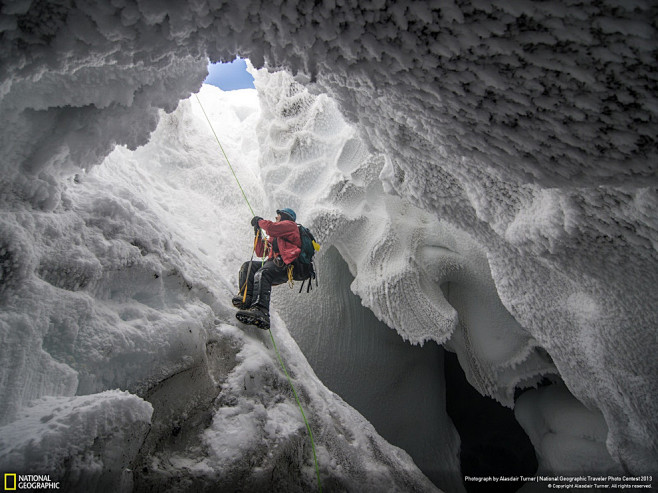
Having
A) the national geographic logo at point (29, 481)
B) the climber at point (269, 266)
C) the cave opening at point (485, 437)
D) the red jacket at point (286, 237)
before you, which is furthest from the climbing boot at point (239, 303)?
the cave opening at point (485, 437)

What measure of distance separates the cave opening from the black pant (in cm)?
244

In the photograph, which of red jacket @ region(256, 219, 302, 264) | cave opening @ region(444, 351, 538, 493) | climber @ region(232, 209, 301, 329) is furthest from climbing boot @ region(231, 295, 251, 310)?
cave opening @ region(444, 351, 538, 493)

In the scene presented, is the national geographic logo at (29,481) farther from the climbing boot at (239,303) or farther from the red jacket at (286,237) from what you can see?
the red jacket at (286,237)

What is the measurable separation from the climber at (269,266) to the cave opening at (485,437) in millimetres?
2436

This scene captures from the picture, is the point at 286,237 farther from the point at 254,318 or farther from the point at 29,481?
the point at 29,481

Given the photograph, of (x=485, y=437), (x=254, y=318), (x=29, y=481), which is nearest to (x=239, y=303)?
(x=254, y=318)

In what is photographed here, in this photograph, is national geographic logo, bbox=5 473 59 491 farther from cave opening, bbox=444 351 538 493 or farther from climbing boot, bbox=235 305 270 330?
cave opening, bbox=444 351 538 493

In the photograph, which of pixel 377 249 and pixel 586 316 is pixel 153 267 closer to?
pixel 377 249

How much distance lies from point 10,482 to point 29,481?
1.1 inches

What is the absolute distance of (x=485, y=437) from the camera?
120 inches

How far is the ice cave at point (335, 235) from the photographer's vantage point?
0.55m

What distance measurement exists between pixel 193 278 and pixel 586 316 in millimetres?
1685

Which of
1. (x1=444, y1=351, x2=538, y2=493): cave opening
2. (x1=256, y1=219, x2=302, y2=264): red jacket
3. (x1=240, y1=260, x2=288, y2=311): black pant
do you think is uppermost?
(x1=256, y1=219, x2=302, y2=264): red jacket

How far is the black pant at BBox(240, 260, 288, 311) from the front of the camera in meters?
1.77
